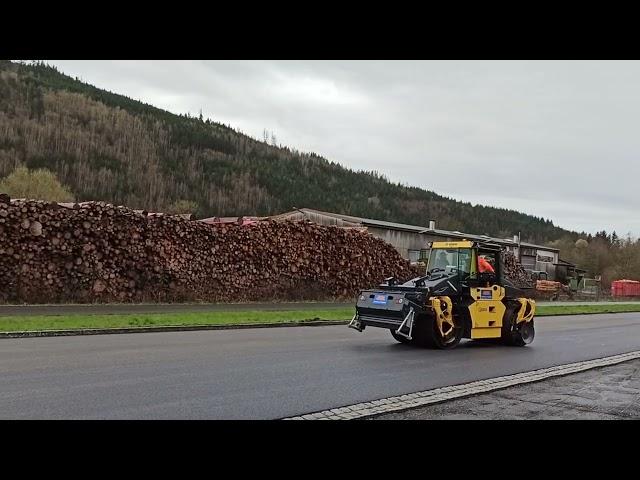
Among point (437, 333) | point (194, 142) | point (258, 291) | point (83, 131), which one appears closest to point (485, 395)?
point (437, 333)

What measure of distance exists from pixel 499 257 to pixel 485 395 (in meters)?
7.34

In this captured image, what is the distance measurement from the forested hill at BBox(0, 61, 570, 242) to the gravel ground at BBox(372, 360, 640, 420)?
209ft

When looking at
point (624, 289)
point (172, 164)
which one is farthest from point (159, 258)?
point (172, 164)

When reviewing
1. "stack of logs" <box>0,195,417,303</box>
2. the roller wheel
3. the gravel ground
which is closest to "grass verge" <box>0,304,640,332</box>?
"stack of logs" <box>0,195,417,303</box>

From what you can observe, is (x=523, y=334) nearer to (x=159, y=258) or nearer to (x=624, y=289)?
(x=159, y=258)

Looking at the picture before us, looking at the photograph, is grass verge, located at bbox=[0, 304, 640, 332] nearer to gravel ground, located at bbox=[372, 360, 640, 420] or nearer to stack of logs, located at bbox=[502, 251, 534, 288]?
gravel ground, located at bbox=[372, 360, 640, 420]

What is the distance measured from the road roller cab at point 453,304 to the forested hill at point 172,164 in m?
58.3

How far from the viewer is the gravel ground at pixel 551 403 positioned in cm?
732

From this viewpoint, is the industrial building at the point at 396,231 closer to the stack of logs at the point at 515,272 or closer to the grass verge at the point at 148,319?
the stack of logs at the point at 515,272

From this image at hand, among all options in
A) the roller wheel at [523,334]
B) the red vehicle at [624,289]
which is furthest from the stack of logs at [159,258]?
the red vehicle at [624,289]

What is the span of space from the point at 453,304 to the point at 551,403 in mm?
5881
